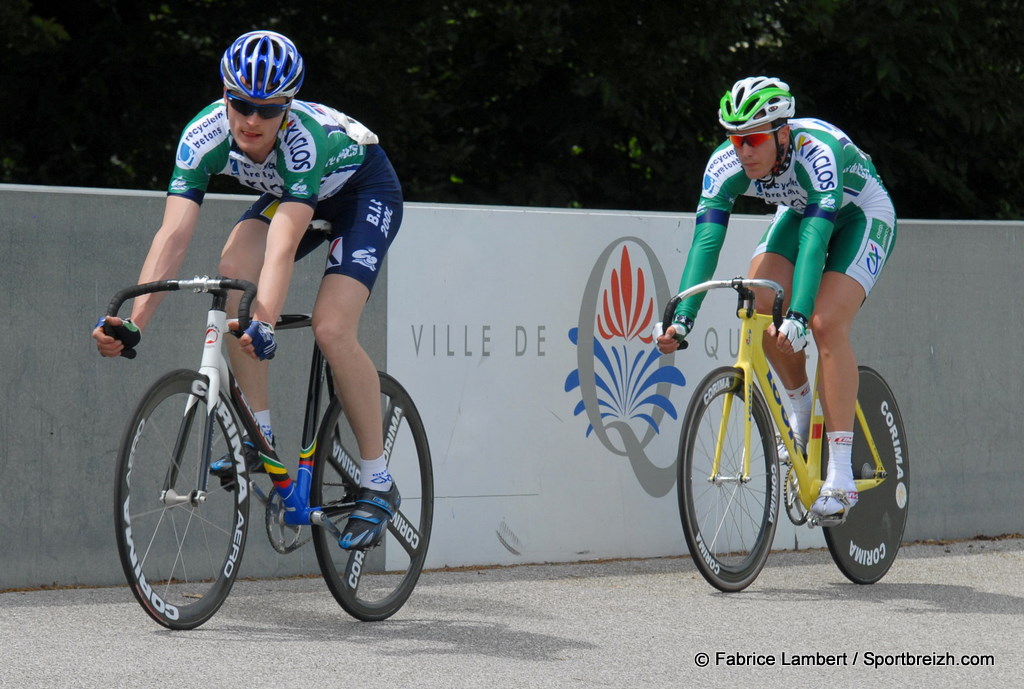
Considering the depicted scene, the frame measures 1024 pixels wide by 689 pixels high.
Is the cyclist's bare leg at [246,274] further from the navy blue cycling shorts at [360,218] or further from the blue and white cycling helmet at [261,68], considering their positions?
the blue and white cycling helmet at [261,68]

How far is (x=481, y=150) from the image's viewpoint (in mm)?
12359

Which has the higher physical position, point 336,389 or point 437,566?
point 336,389

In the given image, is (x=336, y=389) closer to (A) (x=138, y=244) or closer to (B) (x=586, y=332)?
(A) (x=138, y=244)

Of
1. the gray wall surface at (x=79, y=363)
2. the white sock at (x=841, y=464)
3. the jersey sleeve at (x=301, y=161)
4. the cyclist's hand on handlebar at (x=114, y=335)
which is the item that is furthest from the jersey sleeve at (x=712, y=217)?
the cyclist's hand on handlebar at (x=114, y=335)

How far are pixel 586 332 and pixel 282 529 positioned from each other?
2296 mm

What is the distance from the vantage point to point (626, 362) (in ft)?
23.2

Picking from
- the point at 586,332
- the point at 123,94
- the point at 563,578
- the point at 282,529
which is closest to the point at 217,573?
the point at 282,529

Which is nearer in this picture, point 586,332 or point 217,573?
point 217,573

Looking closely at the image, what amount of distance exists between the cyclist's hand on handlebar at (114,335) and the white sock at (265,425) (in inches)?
25.1

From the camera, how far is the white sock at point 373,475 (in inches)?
206

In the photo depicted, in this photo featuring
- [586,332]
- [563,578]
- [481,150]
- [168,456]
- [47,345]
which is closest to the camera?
[168,456]

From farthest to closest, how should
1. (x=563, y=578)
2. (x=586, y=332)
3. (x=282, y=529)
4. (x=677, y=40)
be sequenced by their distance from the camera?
(x=677, y=40) < (x=586, y=332) < (x=563, y=578) < (x=282, y=529)

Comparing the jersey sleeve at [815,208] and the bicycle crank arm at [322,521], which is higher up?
the jersey sleeve at [815,208]

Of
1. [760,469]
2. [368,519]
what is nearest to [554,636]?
[368,519]
